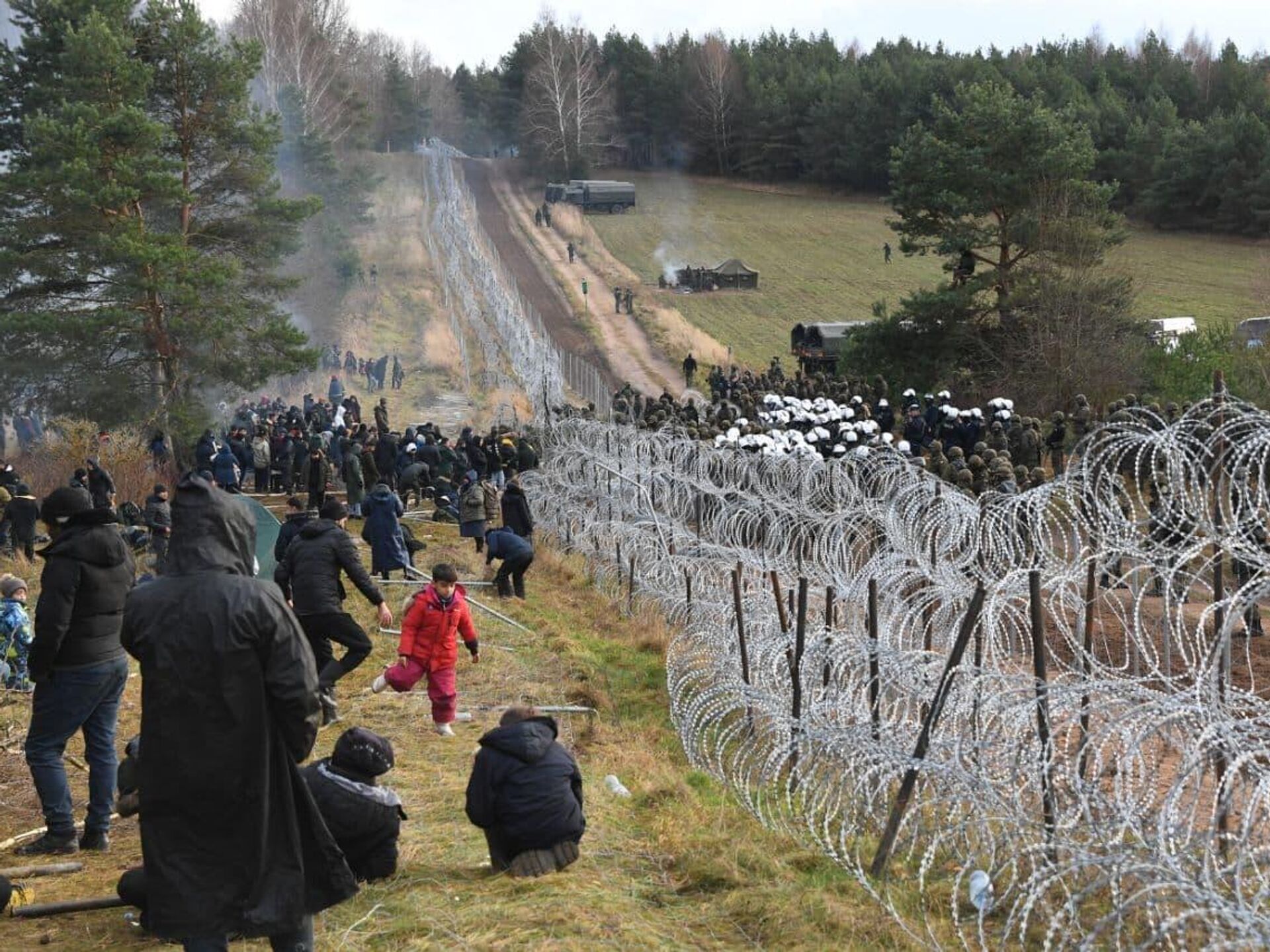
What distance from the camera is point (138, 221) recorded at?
82.6ft

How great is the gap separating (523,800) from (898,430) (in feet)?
79.8

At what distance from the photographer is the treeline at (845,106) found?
5891 centimetres

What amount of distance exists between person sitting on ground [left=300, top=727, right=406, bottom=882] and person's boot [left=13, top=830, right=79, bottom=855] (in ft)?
4.09

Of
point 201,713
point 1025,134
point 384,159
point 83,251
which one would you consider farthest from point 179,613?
point 384,159

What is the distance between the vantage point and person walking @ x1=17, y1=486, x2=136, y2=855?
5691 millimetres

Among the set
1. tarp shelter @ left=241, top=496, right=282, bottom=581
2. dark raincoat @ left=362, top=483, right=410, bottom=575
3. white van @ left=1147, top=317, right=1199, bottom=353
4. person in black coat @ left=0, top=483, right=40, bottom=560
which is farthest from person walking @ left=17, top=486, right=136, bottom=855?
white van @ left=1147, top=317, right=1199, bottom=353

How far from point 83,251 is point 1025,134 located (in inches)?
855

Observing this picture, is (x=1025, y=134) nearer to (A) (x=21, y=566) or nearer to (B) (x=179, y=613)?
(A) (x=21, y=566)

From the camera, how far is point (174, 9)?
26.8m

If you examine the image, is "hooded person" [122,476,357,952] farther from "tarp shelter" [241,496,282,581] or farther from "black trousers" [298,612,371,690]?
"tarp shelter" [241,496,282,581]

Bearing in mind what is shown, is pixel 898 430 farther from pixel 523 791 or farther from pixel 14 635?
pixel 523 791

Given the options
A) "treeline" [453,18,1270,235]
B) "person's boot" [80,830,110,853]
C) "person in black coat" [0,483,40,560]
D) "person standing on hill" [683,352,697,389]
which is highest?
"treeline" [453,18,1270,235]

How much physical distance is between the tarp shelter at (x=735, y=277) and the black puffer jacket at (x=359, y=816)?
5439 cm

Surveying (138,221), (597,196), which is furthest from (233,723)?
(597,196)
